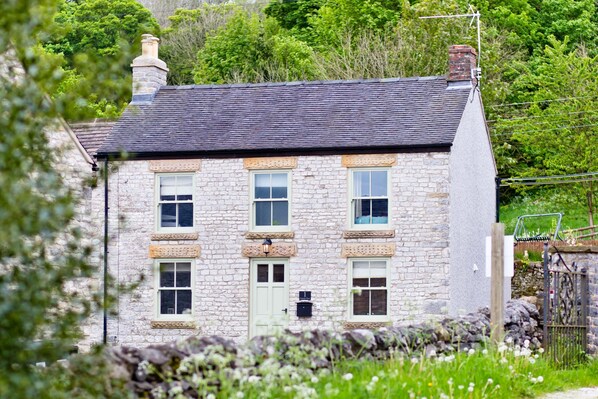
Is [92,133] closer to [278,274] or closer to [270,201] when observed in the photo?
[270,201]

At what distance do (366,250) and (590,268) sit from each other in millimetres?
8744

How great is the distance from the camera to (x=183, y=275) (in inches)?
1059

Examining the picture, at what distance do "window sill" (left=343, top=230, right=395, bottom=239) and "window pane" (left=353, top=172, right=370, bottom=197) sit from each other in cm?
89

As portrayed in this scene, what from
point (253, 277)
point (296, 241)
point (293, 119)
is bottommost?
point (253, 277)

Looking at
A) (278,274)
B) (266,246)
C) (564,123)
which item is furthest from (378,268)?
(564,123)

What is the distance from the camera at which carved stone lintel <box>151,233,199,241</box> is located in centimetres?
2686

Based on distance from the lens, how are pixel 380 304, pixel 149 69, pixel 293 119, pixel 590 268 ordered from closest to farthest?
pixel 590 268
pixel 380 304
pixel 293 119
pixel 149 69

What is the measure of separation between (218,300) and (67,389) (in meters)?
20.1

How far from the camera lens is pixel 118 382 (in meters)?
6.64

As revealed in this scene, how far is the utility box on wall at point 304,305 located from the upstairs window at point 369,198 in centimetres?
197

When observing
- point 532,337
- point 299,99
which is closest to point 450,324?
point 532,337

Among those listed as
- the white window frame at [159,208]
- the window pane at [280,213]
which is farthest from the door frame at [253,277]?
the white window frame at [159,208]

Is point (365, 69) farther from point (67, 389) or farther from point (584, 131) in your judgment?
point (67, 389)

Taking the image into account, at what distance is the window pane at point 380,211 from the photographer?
1023 inches
